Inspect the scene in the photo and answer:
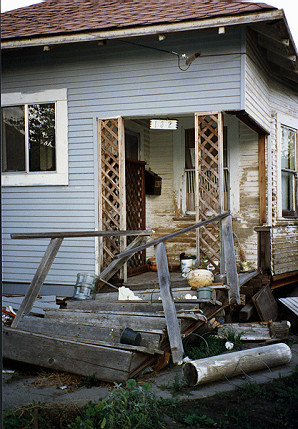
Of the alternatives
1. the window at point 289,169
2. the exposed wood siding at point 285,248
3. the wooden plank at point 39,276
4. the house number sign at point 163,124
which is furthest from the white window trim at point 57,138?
the window at point 289,169

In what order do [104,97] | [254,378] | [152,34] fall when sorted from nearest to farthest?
[254,378] → [152,34] → [104,97]

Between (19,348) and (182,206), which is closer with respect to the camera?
(19,348)

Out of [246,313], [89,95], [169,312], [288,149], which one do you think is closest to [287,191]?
[288,149]

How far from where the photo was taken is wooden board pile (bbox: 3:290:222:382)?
4.81m

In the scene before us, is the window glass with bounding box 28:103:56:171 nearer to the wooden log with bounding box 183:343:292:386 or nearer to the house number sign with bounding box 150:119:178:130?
the house number sign with bounding box 150:119:178:130

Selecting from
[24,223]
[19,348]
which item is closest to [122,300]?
[19,348]

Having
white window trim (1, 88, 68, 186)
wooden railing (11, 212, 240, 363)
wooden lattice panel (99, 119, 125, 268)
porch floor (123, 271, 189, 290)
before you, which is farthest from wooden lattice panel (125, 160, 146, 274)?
wooden railing (11, 212, 240, 363)

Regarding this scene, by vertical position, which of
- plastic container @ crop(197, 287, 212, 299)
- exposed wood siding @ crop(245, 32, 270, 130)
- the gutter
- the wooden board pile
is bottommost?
the wooden board pile

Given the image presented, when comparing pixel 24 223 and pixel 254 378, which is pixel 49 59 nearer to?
pixel 24 223

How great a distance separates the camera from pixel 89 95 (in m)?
8.14

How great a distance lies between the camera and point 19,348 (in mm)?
5324

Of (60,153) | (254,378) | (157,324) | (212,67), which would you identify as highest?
(212,67)

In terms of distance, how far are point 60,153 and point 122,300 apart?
10.5 ft

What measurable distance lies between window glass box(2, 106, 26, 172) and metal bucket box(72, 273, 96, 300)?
8.77 feet
